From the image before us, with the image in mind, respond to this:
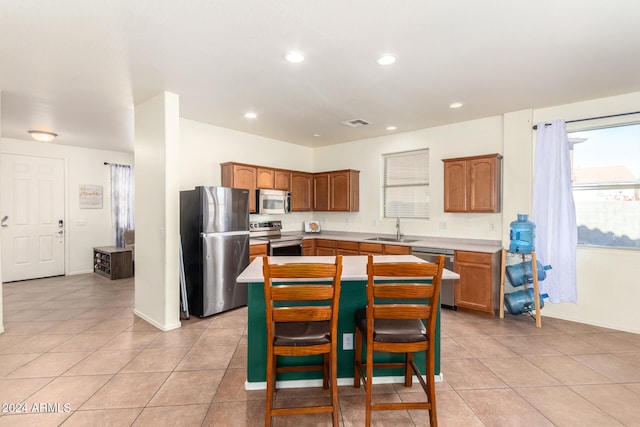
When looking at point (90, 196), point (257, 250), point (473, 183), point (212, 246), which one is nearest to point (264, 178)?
point (257, 250)

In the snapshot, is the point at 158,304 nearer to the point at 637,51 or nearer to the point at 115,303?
the point at 115,303

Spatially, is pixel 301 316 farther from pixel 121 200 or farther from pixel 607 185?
pixel 121 200

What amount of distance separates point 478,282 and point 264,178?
3457 millimetres

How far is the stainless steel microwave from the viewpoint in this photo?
5137 millimetres

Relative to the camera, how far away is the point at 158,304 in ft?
12.0

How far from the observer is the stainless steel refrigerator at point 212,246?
392 centimetres

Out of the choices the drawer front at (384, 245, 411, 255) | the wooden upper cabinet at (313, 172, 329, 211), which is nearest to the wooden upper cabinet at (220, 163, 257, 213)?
the wooden upper cabinet at (313, 172, 329, 211)

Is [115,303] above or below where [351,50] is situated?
below

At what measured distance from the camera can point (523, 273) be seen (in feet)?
12.9

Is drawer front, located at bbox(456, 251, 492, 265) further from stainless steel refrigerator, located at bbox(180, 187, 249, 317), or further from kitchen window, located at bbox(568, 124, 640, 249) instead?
stainless steel refrigerator, located at bbox(180, 187, 249, 317)

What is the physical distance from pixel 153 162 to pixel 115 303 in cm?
230

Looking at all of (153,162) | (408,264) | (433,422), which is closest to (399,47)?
(408,264)

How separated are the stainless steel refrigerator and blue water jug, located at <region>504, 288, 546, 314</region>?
3.40 meters

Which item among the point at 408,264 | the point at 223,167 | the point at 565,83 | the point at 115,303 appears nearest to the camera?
the point at 408,264
